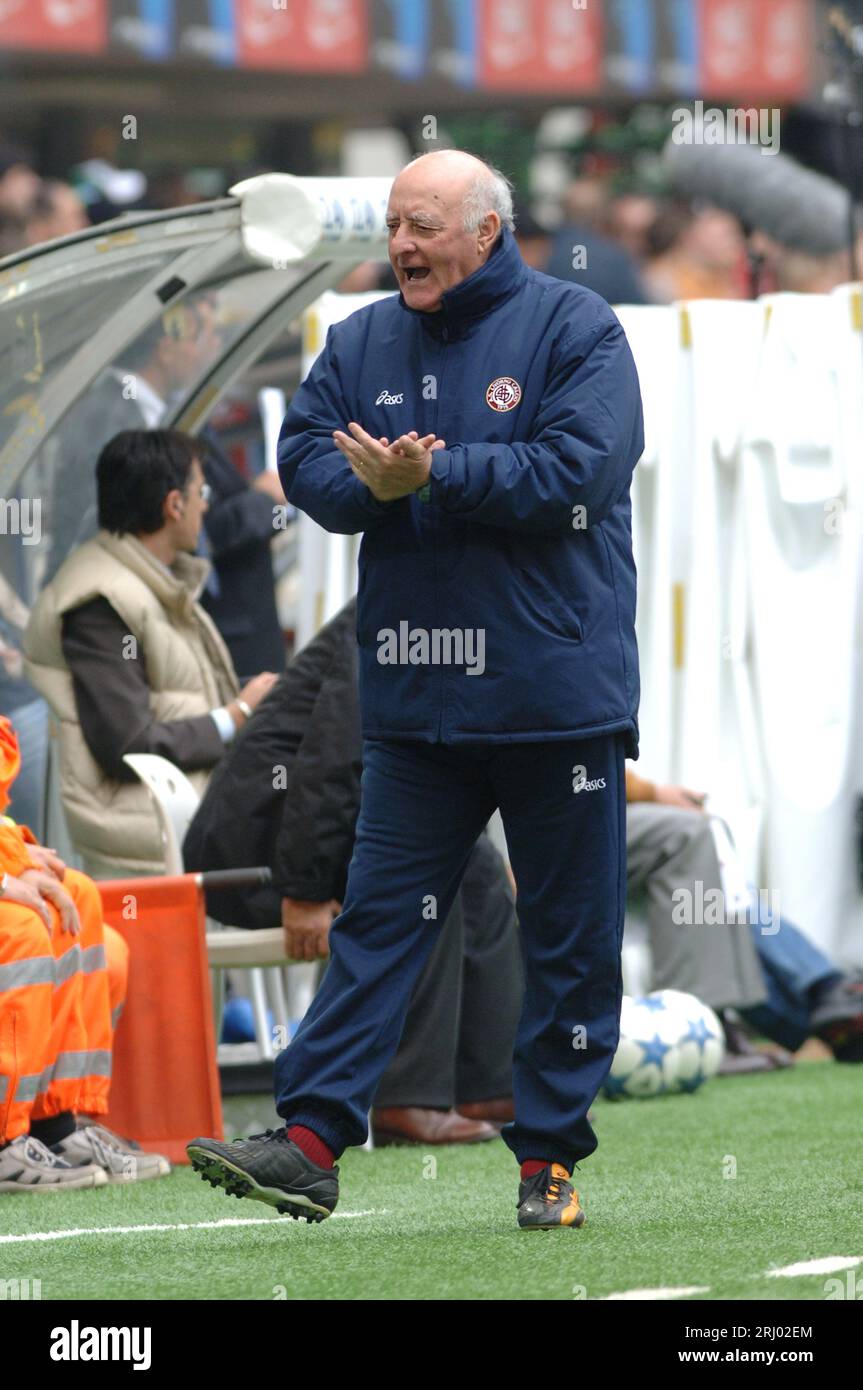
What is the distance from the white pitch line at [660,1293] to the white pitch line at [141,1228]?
1.44m

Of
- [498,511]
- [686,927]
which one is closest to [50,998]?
[498,511]

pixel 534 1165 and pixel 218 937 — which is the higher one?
pixel 218 937

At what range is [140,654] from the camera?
26.1ft

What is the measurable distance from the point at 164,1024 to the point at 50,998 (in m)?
0.64

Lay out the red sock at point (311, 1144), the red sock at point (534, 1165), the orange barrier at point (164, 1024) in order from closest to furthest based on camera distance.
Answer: the red sock at point (311, 1144) < the red sock at point (534, 1165) < the orange barrier at point (164, 1024)

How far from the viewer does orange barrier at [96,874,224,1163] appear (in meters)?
6.97

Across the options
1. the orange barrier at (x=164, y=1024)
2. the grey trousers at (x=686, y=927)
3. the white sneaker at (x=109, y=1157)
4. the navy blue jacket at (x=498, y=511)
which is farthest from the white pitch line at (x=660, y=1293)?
the grey trousers at (x=686, y=927)

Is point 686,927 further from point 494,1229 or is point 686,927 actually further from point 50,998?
point 494,1229

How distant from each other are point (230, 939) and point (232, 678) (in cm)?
116

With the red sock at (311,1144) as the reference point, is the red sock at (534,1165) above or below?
below

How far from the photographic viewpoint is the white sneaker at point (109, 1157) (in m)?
6.63

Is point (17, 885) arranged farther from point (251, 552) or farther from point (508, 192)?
point (251, 552)

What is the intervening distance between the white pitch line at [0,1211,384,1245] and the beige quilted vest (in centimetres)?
210

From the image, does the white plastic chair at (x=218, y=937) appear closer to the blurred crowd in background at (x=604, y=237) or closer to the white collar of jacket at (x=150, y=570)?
the white collar of jacket at (x=150, y=570)
